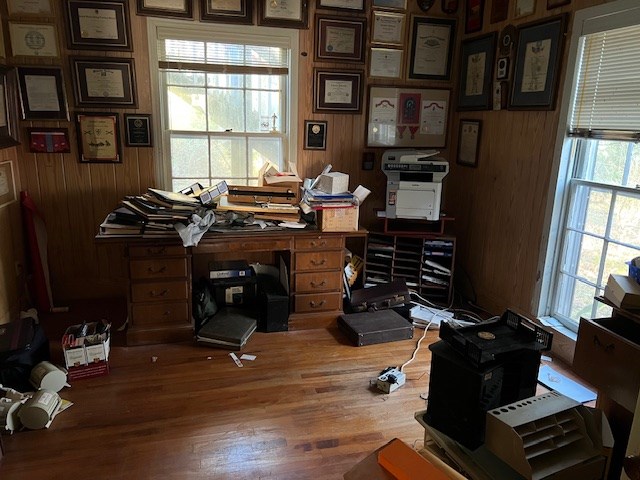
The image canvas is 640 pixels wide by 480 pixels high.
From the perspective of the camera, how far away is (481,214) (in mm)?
3799

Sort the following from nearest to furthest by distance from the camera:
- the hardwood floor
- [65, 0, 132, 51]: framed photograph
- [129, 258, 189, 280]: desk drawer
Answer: the hardwood floor
[129, 258, 189, 280]: desk drawer
[65, 0, 132, 51]: framed photograph

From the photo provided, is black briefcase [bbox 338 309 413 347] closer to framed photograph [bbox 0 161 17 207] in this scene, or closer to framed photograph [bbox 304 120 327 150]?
framed photograph [bbox 304 120 327 150]

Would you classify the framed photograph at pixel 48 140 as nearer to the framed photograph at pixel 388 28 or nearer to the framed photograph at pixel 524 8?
the framed photograph at pixel 388 28

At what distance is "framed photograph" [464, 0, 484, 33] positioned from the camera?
3653 mm

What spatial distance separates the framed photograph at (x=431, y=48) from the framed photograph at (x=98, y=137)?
7.66 ft

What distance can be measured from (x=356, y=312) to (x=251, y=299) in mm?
772

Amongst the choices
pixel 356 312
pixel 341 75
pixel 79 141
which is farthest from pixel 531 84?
pixel 79 141

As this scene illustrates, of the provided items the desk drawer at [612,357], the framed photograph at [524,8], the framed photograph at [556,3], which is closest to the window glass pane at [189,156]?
the framed photograph at [524,8]

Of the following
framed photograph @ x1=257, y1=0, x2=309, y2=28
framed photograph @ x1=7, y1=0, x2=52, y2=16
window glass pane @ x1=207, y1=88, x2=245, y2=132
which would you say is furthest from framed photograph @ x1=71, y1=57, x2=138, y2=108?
framed photograph @ x1=257, y1=0, x2=309, y2=28

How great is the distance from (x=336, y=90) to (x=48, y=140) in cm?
215

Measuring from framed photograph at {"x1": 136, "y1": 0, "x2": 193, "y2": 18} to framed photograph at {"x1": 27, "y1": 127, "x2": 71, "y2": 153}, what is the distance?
101 centimetres

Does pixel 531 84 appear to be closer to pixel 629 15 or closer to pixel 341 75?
pixel 629 15

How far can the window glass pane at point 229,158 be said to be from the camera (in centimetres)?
372

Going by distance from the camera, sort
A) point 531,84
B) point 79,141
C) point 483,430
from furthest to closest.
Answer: point 79,141
point 531,84
point 483,430
